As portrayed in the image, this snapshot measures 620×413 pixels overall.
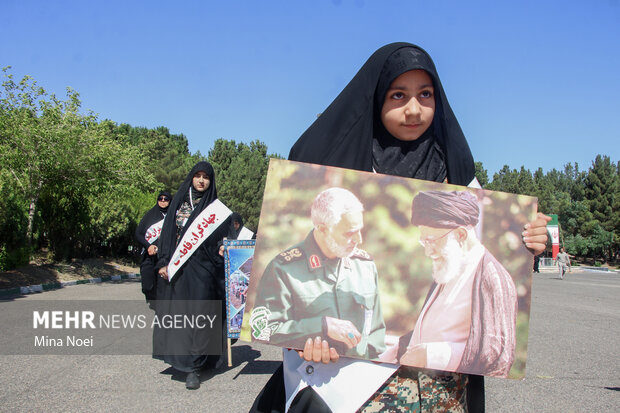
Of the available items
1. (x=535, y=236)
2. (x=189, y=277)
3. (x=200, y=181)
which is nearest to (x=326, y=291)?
(x=535, y=236)

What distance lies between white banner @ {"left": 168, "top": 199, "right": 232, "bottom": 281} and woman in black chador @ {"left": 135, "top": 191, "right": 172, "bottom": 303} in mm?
796

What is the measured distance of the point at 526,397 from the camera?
16.0ft

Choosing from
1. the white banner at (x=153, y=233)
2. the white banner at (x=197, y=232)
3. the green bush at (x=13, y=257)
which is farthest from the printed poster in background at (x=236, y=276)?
the green bush at (x=13, y=257)

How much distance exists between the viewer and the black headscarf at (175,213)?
573cm

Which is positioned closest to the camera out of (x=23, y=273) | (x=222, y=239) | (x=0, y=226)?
(x=222, y=239)

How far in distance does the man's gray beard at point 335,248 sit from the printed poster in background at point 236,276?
13.3 ft

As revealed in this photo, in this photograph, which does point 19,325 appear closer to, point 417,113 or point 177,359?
point 177,359

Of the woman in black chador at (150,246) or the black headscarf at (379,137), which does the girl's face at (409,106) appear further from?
the woman in black chador at (150,246)

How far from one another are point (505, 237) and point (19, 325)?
8.30 meters

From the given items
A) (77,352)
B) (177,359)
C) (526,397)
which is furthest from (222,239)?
(526,397)

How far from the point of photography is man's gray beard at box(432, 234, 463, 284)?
5.54 feet

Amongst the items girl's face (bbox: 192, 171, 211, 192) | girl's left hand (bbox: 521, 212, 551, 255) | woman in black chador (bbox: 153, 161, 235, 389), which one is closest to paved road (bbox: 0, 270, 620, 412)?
woman in black chador (bbox: 153, 161, 235, 389)

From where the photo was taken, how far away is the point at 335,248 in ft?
5.39

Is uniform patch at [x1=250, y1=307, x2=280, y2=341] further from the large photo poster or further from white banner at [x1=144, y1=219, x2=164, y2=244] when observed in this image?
white banner at [x1=144, y1=219, x2=164, y2=244]
